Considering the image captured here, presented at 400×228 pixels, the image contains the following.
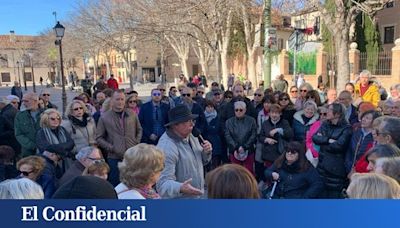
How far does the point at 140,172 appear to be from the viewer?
91.0 inches

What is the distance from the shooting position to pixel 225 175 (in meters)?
2.00

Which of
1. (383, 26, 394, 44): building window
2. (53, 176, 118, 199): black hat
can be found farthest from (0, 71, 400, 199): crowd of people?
(383, 26, 394, 44): building window

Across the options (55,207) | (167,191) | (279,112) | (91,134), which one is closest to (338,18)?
(279,112)

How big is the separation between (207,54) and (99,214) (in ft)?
92.6

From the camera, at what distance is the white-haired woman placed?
529 cm

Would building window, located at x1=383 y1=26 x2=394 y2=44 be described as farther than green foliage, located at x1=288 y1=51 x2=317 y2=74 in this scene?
Yes

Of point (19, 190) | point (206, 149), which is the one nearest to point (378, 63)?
point (206, 149)

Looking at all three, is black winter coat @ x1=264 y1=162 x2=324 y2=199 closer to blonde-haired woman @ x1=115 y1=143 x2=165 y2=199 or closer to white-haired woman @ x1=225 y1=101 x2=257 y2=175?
white-haired woman @ x1=225 y1=101 x2=257 y2=175

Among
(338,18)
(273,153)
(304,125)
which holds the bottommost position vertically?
(273,153)

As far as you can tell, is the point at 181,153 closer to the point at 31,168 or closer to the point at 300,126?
the point at 31,168

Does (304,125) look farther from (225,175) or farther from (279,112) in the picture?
(225,175)

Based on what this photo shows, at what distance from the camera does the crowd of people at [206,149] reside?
2.06m

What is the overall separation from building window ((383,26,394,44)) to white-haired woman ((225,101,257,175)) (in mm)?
32495

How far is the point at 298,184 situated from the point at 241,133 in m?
1.79
